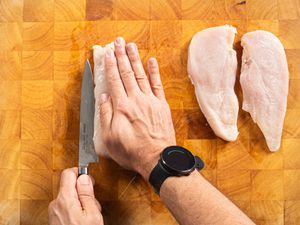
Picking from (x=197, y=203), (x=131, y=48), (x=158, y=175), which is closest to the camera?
(x=197, y=203)

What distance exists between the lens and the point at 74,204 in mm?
1522

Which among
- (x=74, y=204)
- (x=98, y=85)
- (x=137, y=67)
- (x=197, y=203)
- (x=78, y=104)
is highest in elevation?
(x=137, y=67)

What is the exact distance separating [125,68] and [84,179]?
0.55 m

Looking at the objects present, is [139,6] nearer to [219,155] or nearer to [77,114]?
[77,114]

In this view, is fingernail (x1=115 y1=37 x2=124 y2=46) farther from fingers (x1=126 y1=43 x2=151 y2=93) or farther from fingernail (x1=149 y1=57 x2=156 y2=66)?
fingernail (x1=149 y1=57 x2=156 y2=66)

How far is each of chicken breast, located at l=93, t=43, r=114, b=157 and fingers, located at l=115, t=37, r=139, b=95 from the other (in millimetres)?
56

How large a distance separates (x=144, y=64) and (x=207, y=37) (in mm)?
341

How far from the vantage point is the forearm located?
4.20 feet

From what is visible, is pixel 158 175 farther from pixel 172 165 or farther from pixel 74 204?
pixel 74 204

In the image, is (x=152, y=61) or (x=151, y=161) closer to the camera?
(x=151, y=161)

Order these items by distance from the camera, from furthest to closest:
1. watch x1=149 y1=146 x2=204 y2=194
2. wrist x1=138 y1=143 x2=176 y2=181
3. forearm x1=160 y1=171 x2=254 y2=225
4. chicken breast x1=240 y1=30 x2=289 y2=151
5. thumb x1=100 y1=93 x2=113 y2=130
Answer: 1. chicken breast x1=240 y1=30 x2=289 y2=151
2. thumb x1=100 y1=93 x2=113 y2=130
3. wrist x1=138 y1=143 x2=176 y2=181
4. watch x1=149 y1=146 x2=204 y2=194
5. forearm x1=160 y1=171 x2=254 y2=225

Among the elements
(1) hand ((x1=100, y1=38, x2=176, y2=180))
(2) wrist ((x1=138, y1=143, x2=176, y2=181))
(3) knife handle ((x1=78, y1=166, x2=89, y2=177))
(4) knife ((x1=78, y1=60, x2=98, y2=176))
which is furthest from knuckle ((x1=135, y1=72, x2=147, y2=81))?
(3) knife handle ((x1=78, y1=166, x2=89, y2=177))

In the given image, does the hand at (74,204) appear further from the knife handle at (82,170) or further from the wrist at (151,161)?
the wrist at (151,161)

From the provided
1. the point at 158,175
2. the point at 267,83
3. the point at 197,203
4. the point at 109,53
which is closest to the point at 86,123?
the point at 109,53
